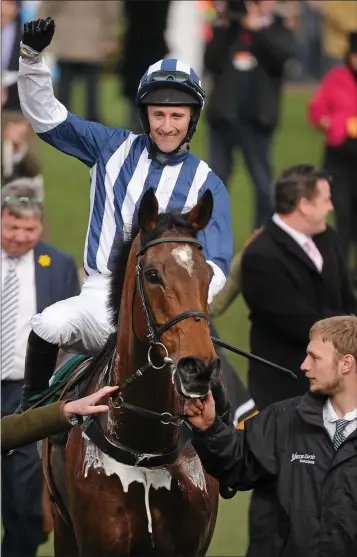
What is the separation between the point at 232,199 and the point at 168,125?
427 inches

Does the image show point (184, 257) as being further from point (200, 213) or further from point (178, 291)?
point (200, 213)

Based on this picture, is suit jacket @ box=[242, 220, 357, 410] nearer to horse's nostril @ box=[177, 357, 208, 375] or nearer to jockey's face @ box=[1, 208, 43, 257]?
Result: jockey's face @ box=[1, 208, 43, 257]

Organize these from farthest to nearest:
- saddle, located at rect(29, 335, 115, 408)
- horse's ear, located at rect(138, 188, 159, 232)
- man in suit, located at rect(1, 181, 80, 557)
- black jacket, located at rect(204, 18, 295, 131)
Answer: black jacket, located at rect(204, 18, 295, 131) < man in suit, located at rect(1, 181, 80, 557) < saddle, located at rect(29, 335, 115, 408) < horse's ear, located at rect(138, 188, 159, 232)

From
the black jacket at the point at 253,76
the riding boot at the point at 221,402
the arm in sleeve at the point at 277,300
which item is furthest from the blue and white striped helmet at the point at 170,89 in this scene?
the black jacket at the point at 253,76

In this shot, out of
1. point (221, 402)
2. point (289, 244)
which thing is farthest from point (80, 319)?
point (289, 244)

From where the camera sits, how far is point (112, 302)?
19.1ft

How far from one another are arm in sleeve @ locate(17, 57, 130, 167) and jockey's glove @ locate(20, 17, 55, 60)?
0.15 metres

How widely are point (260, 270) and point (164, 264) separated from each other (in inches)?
98.2

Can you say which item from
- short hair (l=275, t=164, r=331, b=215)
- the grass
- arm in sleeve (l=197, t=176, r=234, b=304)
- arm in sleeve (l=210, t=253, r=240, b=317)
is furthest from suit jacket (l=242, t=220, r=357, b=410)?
arm in sleeve (l=197, t=176, r=234, b=304)

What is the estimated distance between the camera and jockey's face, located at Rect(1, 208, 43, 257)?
7.71 m

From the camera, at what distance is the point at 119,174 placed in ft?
20.2

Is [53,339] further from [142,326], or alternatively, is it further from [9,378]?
[9,378]

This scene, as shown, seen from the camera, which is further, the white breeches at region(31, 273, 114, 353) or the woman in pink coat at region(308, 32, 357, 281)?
the woman in pink coat at region(308, 32, 357, 281)

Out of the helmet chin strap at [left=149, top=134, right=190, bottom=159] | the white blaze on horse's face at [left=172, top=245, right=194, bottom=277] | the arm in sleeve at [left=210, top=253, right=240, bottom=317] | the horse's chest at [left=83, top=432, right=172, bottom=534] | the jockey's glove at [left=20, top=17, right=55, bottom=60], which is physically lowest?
the horse's chest at [left=83, top=432, right=172, bottom=534]
